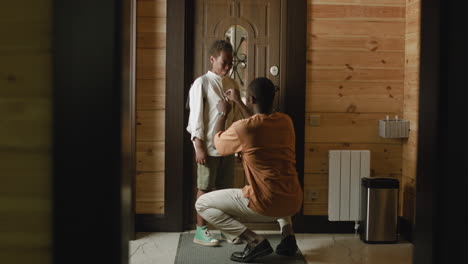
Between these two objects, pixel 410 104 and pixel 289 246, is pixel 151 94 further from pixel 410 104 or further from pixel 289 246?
pixel 410 104

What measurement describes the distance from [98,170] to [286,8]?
3.69 meters

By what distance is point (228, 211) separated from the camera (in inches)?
156

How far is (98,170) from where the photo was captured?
1167 mm

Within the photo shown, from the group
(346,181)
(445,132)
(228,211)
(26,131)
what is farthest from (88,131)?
(346,181)

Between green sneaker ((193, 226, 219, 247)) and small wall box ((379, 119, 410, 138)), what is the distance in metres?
1.50

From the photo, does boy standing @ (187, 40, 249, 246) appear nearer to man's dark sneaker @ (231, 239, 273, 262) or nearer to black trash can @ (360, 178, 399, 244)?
man's dark sneaker @ (231, 239, 273, 262)

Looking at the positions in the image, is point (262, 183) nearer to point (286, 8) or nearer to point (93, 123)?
point (286, 8)

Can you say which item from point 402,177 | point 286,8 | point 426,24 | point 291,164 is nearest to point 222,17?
point 286,8

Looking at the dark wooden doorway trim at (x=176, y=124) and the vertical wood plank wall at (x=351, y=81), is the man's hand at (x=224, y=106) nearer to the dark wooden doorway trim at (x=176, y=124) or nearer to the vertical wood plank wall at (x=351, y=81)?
the dark wooden doorway trim at (x=176, y=124)

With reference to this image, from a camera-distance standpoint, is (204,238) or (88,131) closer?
(88,131)

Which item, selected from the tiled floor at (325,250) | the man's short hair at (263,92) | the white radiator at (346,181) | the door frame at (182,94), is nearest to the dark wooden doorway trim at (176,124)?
the door frame at (182,94)

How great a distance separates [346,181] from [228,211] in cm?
116

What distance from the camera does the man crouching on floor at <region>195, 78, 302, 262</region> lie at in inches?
145

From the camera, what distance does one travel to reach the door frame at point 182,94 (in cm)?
458
